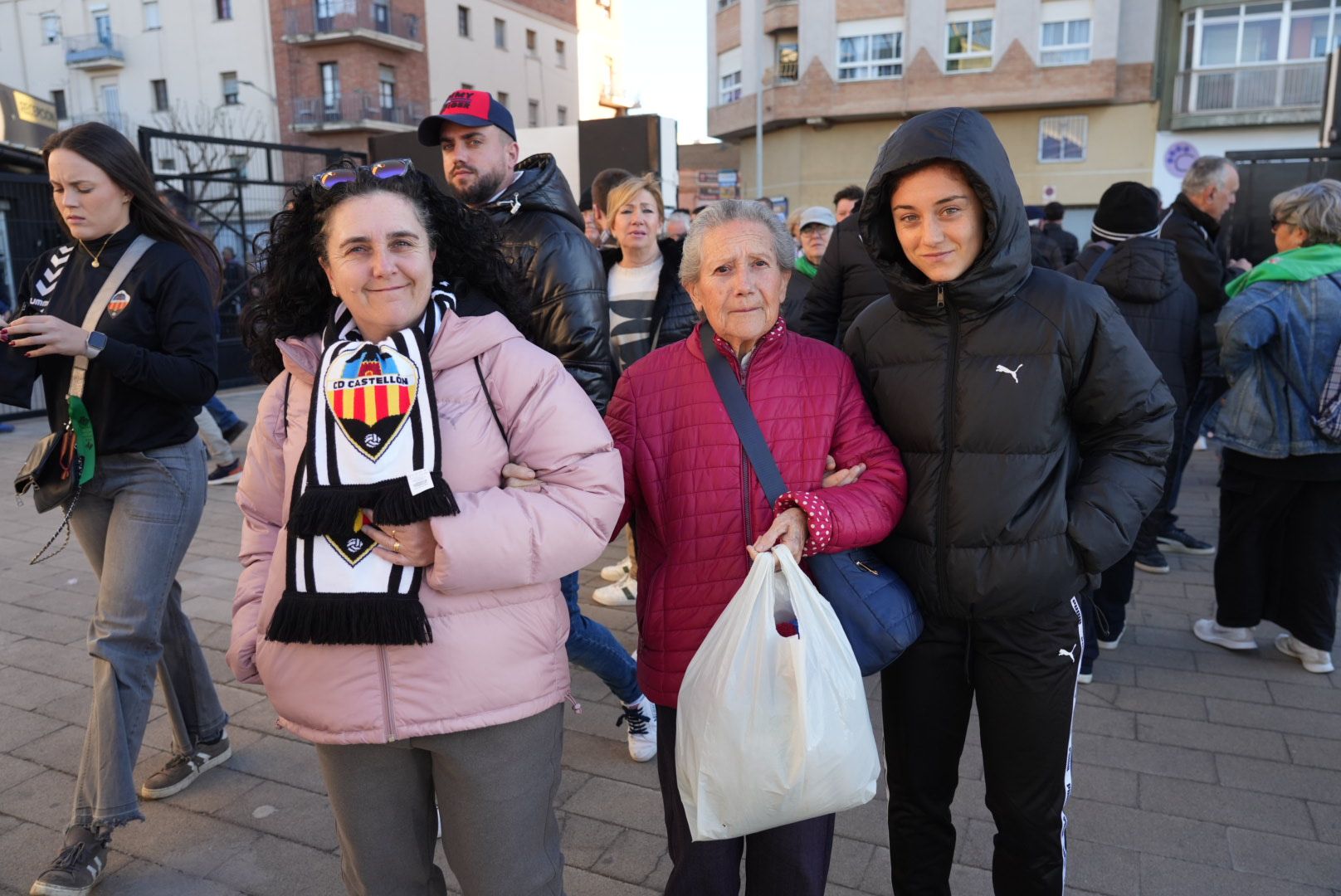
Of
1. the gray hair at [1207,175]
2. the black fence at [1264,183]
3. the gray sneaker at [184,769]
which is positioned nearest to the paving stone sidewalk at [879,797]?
the gray sneaker at [184,769]

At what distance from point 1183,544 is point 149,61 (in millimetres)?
49961

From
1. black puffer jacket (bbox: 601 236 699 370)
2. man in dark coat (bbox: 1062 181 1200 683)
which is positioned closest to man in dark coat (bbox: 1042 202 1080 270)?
man in dark coat (bbox: 1062 181 1200 683)

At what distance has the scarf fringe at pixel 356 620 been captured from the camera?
1.81 m

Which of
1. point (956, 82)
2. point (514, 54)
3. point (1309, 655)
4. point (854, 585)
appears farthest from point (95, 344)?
point (514, 54)

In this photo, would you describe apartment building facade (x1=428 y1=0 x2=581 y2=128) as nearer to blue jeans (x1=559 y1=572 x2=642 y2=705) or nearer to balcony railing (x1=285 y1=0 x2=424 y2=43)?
balcony railing (x1=285 y1=0 x2=424 y2=43)

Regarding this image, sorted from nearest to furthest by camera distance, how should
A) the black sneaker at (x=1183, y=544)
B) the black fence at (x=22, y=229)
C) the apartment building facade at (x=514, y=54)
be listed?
1. the black sneaker at (x=1183, y=544)
2. the black fence at (x=22, y=229)
3. the apartment building facade at (x=514, y=54)

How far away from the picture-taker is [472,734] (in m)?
1.92

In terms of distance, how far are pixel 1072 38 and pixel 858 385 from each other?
33454 mm

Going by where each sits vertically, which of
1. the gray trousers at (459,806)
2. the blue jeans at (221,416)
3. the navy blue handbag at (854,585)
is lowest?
the blue jeans at (221,416)

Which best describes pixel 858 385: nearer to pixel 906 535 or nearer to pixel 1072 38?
pixel 906 535

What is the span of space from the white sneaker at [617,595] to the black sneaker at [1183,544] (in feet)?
11.7

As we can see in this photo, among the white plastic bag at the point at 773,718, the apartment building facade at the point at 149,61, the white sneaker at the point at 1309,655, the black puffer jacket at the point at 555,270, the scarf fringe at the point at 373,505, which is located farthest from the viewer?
the apartment building facade at the point at 149,61

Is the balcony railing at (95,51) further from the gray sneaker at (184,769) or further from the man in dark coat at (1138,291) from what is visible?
the man in dark coat at (1138,291)

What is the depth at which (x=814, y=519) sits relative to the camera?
2.01 metres
